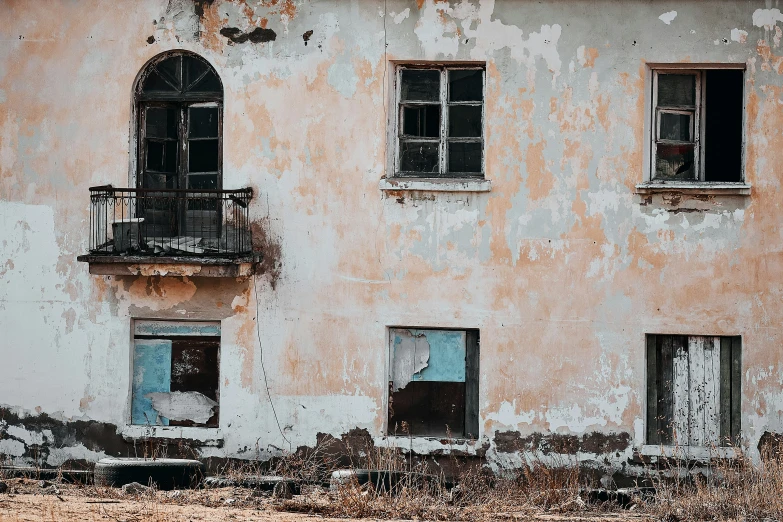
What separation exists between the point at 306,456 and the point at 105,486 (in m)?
2.34

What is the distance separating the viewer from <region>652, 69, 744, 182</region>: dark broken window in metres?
13.4

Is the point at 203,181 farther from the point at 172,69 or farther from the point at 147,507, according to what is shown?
the point at 147,507

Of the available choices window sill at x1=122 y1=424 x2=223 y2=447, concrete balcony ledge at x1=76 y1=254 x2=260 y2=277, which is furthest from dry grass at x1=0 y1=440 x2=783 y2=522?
concrete balcony ledge at x1=76 y1=254 x2=260 y2=277

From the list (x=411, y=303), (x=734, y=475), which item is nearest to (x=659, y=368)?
(x=734, y=475)

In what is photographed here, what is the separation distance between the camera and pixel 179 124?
14.1 metres

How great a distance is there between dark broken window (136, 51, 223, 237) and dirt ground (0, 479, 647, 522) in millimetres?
3286

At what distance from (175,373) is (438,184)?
3.96 metres

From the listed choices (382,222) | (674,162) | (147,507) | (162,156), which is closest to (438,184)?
(382,222)

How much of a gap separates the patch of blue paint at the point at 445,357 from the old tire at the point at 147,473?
2984 millimetres

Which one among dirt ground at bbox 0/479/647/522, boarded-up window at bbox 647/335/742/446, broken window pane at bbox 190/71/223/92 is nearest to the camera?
dirt ground at bbox 0/479/647/522

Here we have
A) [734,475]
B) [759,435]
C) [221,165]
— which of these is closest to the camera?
[734,475]

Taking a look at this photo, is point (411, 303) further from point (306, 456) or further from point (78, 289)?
point (78, 289)

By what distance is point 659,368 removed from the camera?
44.0 ft

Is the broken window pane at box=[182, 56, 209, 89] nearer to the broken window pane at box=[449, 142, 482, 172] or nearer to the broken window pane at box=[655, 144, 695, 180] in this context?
Result: the broken window pane at box=[449, 142, 482, 172]
